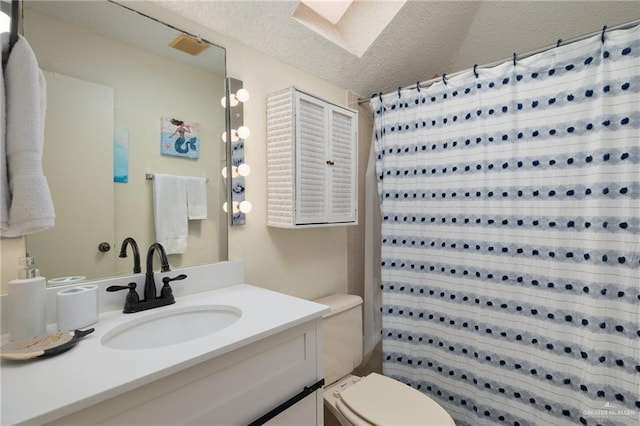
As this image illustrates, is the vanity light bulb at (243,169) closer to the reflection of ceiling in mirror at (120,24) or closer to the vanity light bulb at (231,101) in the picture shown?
the vanity light bulb at (231,101)

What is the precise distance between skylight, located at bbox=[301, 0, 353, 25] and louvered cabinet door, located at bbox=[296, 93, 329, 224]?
21.6 inches

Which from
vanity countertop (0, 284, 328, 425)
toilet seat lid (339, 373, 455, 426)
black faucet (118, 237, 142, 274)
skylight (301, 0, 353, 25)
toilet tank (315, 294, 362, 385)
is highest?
skylight (301, 0, 353, 25)

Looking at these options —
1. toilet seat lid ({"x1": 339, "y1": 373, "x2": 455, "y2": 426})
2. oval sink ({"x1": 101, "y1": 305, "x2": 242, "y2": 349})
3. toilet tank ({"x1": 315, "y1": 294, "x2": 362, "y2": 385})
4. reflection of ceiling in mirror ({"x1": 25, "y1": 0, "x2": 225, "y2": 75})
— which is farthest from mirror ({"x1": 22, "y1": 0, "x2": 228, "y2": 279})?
toilet seat lid ({"x1": 339, "y1": 373, "x2": 455, "y2": 426})

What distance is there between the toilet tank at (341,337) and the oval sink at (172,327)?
0.55 meters

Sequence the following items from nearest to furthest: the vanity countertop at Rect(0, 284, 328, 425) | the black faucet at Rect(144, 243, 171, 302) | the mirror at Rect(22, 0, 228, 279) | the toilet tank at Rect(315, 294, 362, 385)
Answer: the vanity countertop at Rect(0, 284, 328, 425), the mirror at Rect(22, 0, 228, 279), the black faucet at Rect(144, 243, 171, 302), the toilet tank at Rect(315, 294, 362, 385)

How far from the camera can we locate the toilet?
3.92 feet

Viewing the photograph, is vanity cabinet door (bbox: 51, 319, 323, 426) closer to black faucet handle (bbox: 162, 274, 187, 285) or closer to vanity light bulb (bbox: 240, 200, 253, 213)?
black faucet handle (bbox: 162, 274, 187, 285)

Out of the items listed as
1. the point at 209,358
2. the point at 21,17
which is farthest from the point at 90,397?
the point at 21,17

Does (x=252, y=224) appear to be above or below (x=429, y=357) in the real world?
above

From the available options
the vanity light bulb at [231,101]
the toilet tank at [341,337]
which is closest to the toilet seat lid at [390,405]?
the toilet tank at [341,337]

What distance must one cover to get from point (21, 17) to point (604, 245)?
214cm

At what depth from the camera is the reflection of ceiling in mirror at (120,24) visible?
975 mm

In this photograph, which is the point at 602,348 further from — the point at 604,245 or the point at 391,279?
the point at 391,279

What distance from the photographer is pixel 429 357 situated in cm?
169
